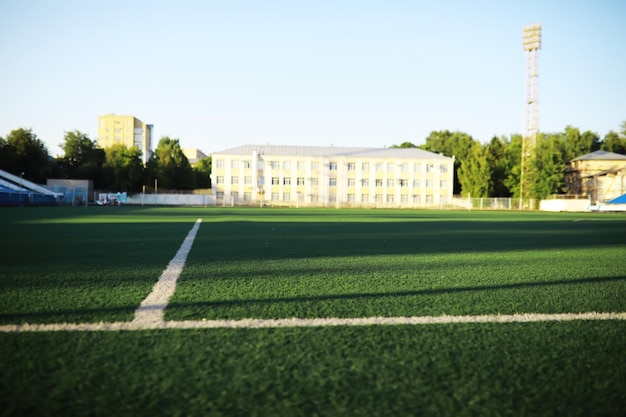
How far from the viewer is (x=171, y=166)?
2854 inches

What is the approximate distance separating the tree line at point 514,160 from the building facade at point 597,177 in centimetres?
215

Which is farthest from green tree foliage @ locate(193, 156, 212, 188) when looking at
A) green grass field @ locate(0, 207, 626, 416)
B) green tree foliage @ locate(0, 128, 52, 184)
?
green grass field @ locate(0, 207, 626, 416)

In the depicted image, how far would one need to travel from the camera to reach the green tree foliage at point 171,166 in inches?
2811

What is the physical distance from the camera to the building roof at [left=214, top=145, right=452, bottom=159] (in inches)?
2640

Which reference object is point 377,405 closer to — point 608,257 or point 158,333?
point 158,333

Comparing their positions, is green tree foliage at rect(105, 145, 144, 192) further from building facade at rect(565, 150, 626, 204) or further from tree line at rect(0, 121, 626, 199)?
building facade at rect(565, 150, 626, 204)

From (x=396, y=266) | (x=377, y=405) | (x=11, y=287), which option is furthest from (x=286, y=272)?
(x=377, y=405)

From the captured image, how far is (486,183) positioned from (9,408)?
6731 cm

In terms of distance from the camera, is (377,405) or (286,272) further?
(286,272)

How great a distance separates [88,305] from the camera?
3402 mm

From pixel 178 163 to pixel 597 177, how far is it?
64133 mm

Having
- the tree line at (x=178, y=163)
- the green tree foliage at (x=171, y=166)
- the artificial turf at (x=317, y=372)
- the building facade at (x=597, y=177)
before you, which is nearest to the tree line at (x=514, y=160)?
the tree line at (x=178, y=163)

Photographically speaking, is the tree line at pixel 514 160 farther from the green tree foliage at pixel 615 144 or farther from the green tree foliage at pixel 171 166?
the green tree foliage at pixel 171 166

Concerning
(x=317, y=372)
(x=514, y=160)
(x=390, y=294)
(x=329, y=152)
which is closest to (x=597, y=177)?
(x=514, y=160)
